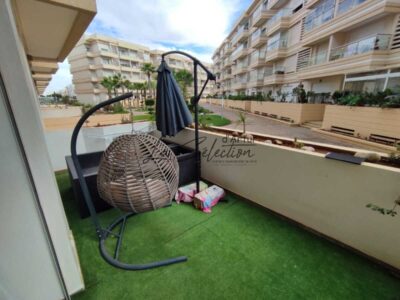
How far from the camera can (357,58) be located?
736 cm

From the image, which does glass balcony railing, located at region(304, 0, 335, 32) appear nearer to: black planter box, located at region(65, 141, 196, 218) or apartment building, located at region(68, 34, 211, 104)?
black planter box, located at region(65, 141, 196, 218)

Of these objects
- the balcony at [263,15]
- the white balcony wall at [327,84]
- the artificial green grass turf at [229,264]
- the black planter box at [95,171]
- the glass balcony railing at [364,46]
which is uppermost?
the balcony at [263,15]

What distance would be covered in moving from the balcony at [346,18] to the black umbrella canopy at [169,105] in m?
9.00

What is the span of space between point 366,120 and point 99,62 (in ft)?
91.3

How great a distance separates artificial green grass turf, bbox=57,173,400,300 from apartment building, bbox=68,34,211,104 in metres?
24.0

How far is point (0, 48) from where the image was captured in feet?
2.75

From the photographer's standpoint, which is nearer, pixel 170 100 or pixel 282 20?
pixel 170 100

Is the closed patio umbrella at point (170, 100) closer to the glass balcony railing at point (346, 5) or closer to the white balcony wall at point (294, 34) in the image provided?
the glass balcony railing at point (346, 5)

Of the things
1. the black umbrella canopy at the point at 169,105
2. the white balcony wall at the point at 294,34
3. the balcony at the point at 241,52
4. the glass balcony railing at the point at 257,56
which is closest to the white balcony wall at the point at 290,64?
the white balcony wall at the point at 294,34

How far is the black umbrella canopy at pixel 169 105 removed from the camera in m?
2.19

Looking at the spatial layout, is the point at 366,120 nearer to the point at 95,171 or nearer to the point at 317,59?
the point at 95,171

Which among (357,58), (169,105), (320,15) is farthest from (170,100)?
(320,15)

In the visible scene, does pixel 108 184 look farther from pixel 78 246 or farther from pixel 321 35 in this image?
pixel 321 35

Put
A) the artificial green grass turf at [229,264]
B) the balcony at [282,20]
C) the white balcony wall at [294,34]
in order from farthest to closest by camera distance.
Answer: the balcony at [282,20]
the white balcony wall at [294,34]
the artificial green grass turf at [229,264]
